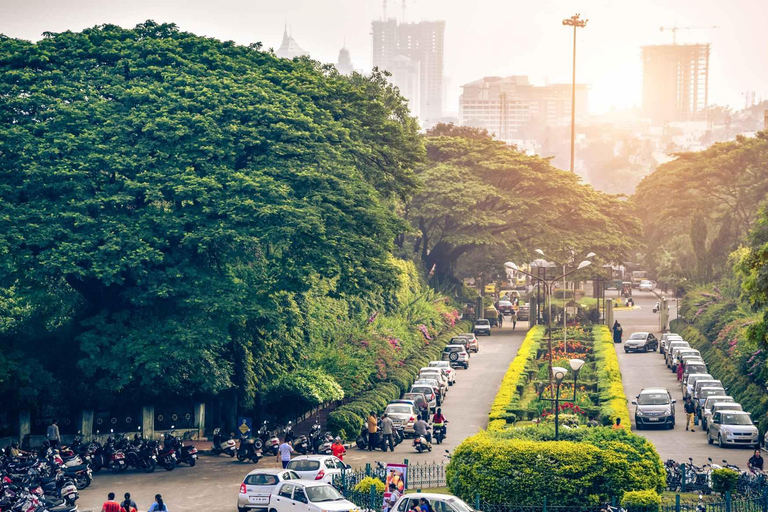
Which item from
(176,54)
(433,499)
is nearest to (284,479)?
(433,499)

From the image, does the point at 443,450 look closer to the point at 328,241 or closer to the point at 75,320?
the point at 328,241

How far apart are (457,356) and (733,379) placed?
→ 16.6 m

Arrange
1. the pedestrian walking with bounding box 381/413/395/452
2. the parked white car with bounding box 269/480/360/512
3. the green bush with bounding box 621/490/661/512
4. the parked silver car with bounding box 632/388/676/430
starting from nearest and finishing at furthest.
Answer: the green bush with bounding box 621/490/661/512 → the parked white car with bounding box 269/480/360/512 → the pedestrian walking with bounding box 381/413/395/452 → the parked silver car with bounding box 632/388/676/430

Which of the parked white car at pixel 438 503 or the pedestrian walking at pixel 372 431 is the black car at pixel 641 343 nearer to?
the pedestrian walking at pixel 372 431

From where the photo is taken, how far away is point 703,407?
1806 inches

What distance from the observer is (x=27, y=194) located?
40.0 m

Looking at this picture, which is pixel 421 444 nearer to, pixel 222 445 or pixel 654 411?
pixel 222 445

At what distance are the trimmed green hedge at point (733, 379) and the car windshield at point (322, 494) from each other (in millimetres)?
19156

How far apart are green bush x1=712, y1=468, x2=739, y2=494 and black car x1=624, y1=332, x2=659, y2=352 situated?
36.6 m

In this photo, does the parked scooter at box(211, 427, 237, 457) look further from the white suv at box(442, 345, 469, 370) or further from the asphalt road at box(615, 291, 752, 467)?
the white suv at box(442, 345, 469, 370)

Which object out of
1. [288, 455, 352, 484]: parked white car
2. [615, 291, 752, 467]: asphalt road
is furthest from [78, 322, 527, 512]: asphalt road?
[615, 291, 752, 467]: asphalt road

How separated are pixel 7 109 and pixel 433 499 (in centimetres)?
2298

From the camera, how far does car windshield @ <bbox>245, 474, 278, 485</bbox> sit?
31500 millimetres

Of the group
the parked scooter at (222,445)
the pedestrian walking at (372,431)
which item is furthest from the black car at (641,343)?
the parked scooter at (222,445)
